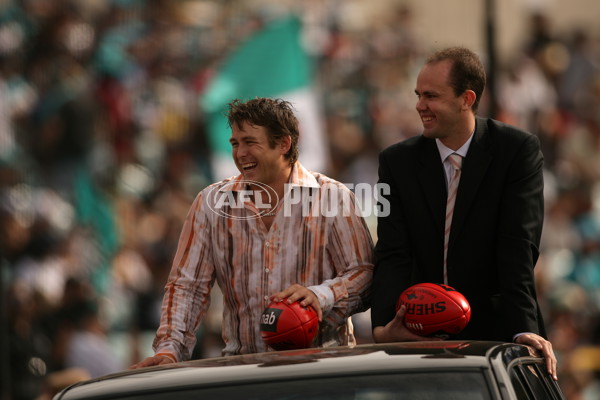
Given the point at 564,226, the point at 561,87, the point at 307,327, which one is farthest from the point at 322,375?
the point at 561,87

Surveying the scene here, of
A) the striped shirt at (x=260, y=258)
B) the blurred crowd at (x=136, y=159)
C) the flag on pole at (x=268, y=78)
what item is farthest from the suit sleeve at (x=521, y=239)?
the flag on pole at (x=268, y=78)

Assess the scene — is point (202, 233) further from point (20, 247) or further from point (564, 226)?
point (564, 226)

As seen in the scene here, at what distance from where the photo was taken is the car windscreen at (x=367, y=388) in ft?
12.2

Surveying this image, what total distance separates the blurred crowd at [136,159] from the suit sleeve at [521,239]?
5.35 m

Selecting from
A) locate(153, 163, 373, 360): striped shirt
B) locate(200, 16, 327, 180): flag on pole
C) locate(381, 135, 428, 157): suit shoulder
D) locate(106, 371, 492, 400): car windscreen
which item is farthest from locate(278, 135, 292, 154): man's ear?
locate(200, 16, 327, 180): flag on pole

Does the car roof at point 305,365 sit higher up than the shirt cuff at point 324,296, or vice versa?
the shirt cuff at point 324,296

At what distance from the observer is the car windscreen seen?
12.2 ft

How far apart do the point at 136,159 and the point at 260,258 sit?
286 inches

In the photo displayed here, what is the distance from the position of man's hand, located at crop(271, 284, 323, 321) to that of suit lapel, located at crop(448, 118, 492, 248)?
0.67 metres

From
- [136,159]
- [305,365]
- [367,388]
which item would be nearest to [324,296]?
[305,365]

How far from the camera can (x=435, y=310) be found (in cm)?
491

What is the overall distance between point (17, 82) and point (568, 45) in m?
7.39

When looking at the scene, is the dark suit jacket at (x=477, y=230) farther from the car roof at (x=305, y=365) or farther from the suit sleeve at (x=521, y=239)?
the car roof at (x=305, y=365)

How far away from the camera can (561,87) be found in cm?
1577
